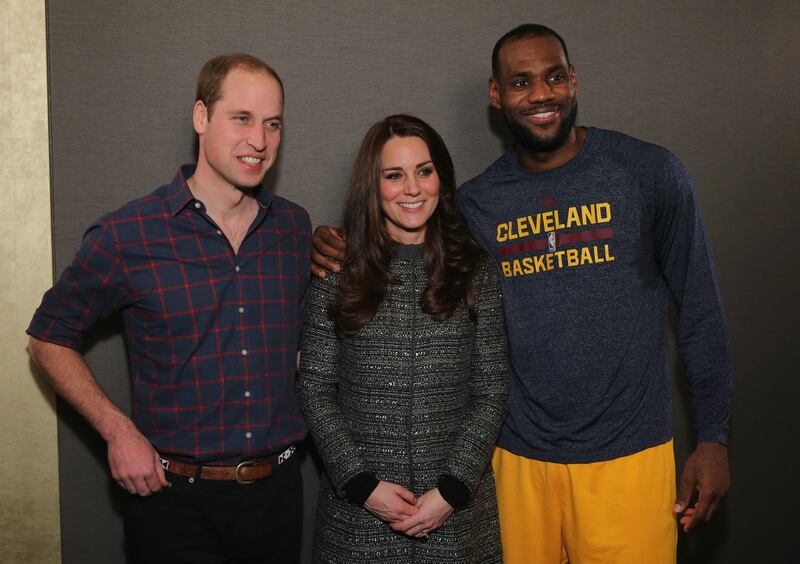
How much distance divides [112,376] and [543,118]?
1.61 m

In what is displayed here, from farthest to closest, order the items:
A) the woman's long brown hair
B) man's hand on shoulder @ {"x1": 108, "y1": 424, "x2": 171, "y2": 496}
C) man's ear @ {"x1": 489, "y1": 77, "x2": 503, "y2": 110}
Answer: man's ear @ {"x1": 489, "y1": 77, "x2": 503, "y2": 110} → the woman's long brown hair → man's hand on shoulder @ {"x1": 108, "y1": 424, "x2": 171, "y2": 496}

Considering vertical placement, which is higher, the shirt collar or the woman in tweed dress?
the shirt collar

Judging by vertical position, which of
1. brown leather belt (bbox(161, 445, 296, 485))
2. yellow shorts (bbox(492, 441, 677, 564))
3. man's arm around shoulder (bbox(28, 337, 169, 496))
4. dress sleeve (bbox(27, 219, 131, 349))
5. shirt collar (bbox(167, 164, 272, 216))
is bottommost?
yellow shorts (bbox(492, 441, 677, 564))

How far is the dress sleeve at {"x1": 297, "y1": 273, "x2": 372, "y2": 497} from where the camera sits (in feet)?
6.37

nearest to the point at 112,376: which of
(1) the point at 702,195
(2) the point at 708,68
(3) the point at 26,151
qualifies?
(3) the point at 26,151

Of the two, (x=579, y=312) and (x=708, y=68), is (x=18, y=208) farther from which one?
(x=708, y=68)

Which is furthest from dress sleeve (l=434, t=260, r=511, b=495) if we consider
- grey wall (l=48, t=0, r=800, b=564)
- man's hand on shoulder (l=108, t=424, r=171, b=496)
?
man's hand on shoulder (l=108, t=424, r=171, b=496)

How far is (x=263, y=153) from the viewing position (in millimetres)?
1944

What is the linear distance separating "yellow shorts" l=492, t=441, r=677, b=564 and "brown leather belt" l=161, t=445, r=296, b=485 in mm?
735

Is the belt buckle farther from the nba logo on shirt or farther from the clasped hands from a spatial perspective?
the nba logo on shirt

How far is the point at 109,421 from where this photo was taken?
1904 mm

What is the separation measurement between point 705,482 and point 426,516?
0.80m

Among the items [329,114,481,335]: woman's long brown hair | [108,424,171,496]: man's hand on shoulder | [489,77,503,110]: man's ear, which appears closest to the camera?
[108,424,171,496]: man's hand on shoulder

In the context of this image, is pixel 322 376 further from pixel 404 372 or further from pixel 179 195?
pixel 179 195
